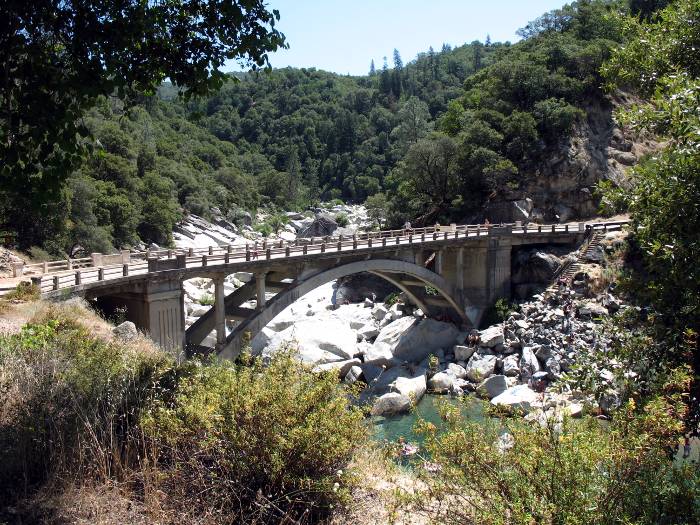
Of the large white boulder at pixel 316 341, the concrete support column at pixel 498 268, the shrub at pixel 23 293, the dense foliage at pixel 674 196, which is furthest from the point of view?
the concrete support column at pixel 498 268

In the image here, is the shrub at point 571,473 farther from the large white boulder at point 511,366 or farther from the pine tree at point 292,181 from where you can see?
the pine tree at point 292,181

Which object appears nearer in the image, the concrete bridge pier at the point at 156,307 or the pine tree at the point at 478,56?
the concrete bridge pier at the point at 156,307

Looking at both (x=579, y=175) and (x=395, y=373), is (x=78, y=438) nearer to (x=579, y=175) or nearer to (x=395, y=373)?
(x=395, y=373)

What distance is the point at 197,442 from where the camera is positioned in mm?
6145

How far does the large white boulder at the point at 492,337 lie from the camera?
31.5 metres

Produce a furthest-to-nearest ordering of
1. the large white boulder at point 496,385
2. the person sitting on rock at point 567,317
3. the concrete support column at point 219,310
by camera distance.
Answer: the person sitting on rock at point 567,317 < the large white boulder at point 496,385 < the concrete support column at point 219,310

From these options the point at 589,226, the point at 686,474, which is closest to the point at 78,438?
the point at 686,474

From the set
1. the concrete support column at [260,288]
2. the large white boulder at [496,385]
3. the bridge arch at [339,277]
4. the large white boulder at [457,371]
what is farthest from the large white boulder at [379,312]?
the concrete support column at [260,288]

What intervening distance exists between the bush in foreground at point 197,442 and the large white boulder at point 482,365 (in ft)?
75.7

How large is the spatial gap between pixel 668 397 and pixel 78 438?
5.90 metres

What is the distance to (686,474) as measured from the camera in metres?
4.70

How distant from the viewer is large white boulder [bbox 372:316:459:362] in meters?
32.8

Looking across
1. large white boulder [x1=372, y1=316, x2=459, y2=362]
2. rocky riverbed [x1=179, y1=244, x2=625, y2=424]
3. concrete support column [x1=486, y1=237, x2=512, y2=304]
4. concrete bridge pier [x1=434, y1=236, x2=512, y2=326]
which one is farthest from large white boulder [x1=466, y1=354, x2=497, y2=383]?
concrete support column [x1=486, y1=237, x2=512, y2=304]

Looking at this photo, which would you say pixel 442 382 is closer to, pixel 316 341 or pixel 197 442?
pixel 316 341
